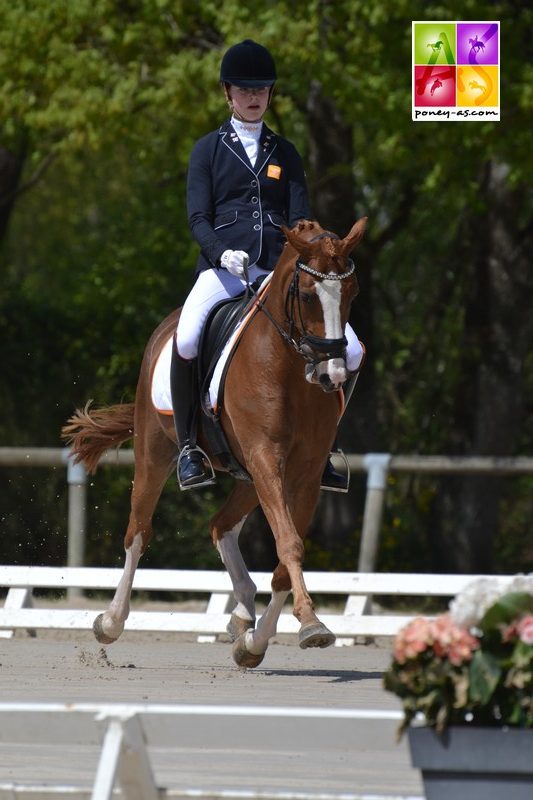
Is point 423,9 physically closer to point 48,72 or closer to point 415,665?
point 48,72

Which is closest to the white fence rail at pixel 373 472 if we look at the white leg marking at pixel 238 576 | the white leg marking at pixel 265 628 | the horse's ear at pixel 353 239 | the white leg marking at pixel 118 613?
the white leg marking at pixel 118 613

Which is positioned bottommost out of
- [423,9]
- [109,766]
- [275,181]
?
[109,766]

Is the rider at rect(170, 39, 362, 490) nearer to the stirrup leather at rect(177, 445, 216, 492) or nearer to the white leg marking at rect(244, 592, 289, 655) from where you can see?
the stirrup leather at rect(177, 445, 216, 492)

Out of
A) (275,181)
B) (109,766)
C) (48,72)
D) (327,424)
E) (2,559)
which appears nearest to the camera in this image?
(109,766)

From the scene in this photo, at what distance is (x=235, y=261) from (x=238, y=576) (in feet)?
5.81

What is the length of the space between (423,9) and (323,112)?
2.33 m

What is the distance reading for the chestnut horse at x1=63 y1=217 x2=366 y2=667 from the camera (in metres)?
7.36

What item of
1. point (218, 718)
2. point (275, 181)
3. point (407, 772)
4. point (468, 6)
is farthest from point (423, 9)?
point (218, 718)

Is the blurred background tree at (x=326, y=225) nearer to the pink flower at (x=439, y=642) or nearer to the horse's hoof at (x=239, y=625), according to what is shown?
the horse's hoof at (x=239, y=625)

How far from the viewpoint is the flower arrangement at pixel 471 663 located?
4.05m

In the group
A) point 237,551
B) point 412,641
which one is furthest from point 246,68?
point 412,641

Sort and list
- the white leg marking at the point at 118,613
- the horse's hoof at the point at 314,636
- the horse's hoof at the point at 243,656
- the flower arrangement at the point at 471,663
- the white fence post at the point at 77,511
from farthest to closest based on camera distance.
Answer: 1. the white fence post at the point at 77,511
2. the white leg marking at the point at 118,613
3. the horse's hoof at the point at 243,656
4. the horse's hoof at the point at 314,636
5. the flower arrangement at the point at 471,663

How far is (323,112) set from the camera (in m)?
15.3

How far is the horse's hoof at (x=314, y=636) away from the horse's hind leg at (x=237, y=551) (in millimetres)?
1295
